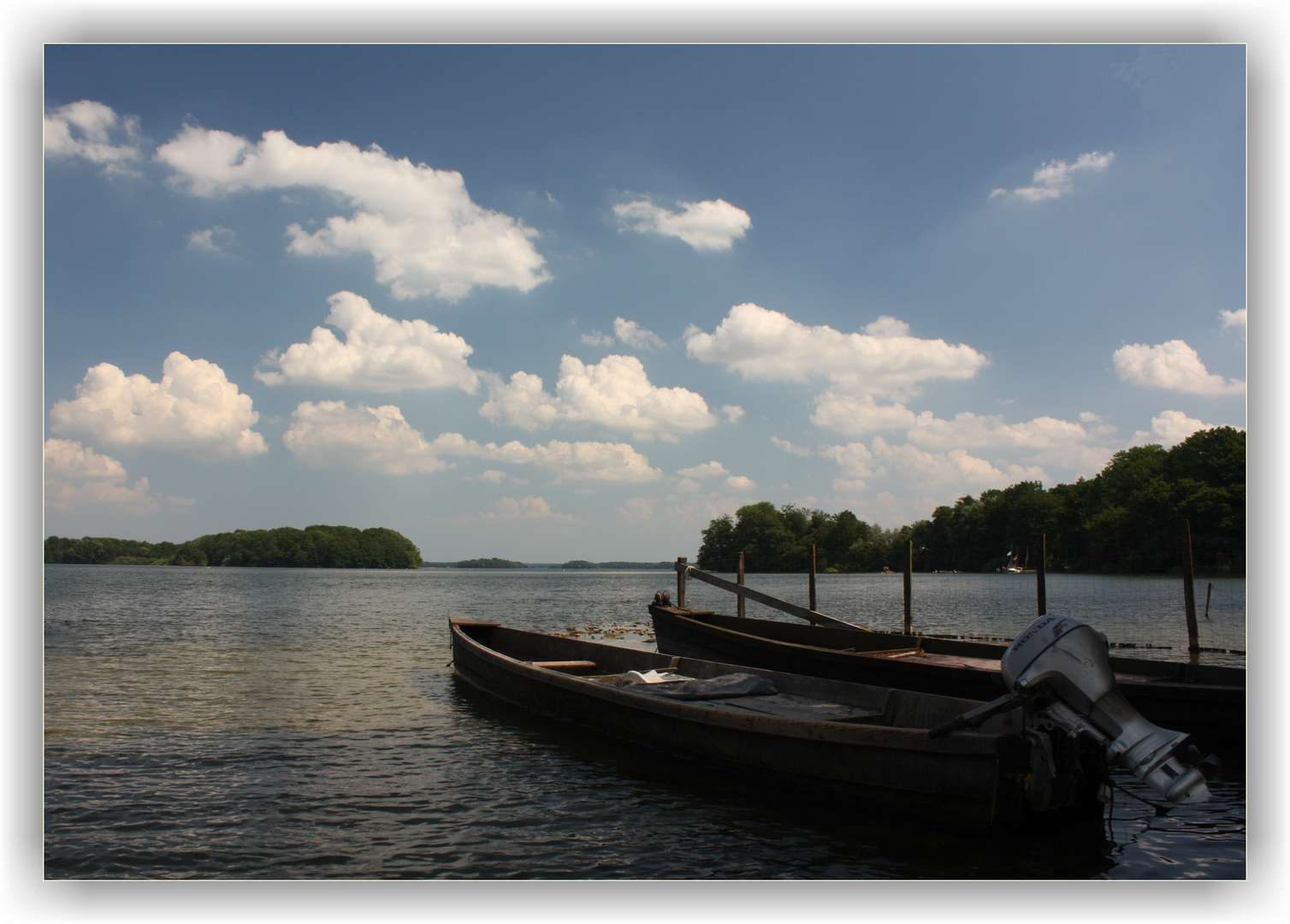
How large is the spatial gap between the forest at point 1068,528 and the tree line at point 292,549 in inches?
2170

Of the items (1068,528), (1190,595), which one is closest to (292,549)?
(1068,528)

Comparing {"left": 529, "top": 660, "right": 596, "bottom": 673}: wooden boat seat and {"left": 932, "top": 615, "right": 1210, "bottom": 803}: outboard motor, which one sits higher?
{"left": 932, "top": 615, "right": 1210, "bottom": 803}: outboard motor

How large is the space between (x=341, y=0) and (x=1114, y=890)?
822 centimetres

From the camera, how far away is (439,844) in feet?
19.6

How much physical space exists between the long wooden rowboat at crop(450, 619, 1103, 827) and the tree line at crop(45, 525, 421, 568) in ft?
180

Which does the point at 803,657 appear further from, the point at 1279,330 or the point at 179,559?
the point at 179,559

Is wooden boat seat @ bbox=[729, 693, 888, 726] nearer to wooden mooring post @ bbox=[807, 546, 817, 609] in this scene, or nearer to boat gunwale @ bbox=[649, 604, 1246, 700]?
boat gunwale @ bbox=[649, 604, 1246, 700]

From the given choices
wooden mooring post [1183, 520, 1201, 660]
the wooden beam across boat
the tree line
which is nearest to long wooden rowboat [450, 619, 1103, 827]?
the wooden beam across boat

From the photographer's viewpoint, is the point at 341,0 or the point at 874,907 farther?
the point at 341,0

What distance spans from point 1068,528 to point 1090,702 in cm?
8563

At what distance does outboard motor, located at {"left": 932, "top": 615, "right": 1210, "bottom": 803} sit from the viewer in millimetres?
4461

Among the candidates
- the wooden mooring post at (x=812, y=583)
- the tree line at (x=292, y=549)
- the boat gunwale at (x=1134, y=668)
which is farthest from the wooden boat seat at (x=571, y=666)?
the tree line at (x=292, y=549)

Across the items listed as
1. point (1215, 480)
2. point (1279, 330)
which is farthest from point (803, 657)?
point (1215, 480)

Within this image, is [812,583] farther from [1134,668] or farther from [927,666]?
[1134,668]
